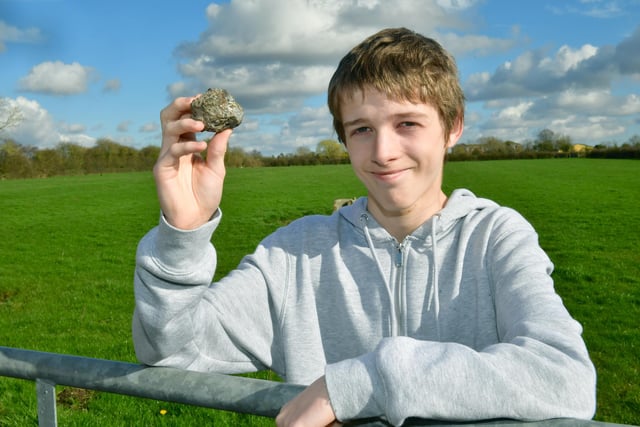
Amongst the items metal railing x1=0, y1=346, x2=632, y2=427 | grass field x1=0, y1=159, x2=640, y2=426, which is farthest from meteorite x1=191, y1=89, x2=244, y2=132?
grass field x1=0, y1=159, x2=640, y2=426

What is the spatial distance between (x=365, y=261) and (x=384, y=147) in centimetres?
48

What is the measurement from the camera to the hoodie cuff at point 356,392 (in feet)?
5.15

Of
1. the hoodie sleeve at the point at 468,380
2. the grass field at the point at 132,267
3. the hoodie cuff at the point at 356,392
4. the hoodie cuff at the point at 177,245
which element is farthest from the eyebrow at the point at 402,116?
the grass field at the point at 132,267

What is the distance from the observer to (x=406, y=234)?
8.33 feet

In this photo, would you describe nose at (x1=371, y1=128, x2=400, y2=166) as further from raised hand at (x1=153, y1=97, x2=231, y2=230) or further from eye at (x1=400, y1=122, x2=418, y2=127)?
raised hand at (x1=153, y1=97, x2=231, y2=230)

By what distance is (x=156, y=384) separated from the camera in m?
1.82

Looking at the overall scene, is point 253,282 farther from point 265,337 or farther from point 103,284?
point 103,284

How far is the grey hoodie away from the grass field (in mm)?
3800

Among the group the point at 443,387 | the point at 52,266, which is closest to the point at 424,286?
the point at 443,387

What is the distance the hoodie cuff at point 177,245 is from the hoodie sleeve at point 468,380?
0.68 metres

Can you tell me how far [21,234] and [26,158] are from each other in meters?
55.9

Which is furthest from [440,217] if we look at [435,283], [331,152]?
[331,152]

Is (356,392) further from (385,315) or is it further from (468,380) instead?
(385,315)

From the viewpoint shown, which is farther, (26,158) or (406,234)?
(26,158)
